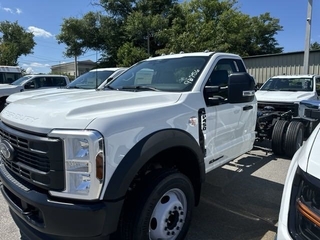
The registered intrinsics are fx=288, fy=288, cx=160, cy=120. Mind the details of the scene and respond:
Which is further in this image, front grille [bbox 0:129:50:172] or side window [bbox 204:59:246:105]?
→ side window [bbox 204:59:246:105]

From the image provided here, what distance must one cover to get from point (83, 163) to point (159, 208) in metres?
0.90

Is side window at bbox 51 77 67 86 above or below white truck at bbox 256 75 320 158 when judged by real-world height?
above

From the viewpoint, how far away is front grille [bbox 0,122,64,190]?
201cm

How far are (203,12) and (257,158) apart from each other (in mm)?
24527

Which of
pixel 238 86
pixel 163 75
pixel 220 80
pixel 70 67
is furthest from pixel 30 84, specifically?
pixel 70 67

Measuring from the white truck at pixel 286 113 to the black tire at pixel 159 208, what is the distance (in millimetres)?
2610

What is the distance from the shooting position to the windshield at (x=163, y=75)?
332cm

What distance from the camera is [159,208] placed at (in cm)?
254

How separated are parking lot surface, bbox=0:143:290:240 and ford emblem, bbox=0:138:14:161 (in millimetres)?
1065

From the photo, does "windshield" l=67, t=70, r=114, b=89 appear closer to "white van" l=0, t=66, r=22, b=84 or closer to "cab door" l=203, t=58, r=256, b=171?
"cab door" l=203, t=58, r=256, b=171

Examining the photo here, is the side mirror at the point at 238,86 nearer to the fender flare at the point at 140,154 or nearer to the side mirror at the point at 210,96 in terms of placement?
the side mirror at the point at 210,96

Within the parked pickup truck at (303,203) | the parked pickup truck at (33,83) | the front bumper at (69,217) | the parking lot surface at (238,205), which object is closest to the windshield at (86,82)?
the parked pickup truck at (33,83)

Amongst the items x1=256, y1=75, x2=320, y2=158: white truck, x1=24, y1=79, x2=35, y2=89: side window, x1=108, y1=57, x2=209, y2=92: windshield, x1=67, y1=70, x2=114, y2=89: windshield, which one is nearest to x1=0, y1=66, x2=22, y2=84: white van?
x1=24, y1=79, x2=35, y2=89: side window

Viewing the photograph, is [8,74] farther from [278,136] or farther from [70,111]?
[70,111]
